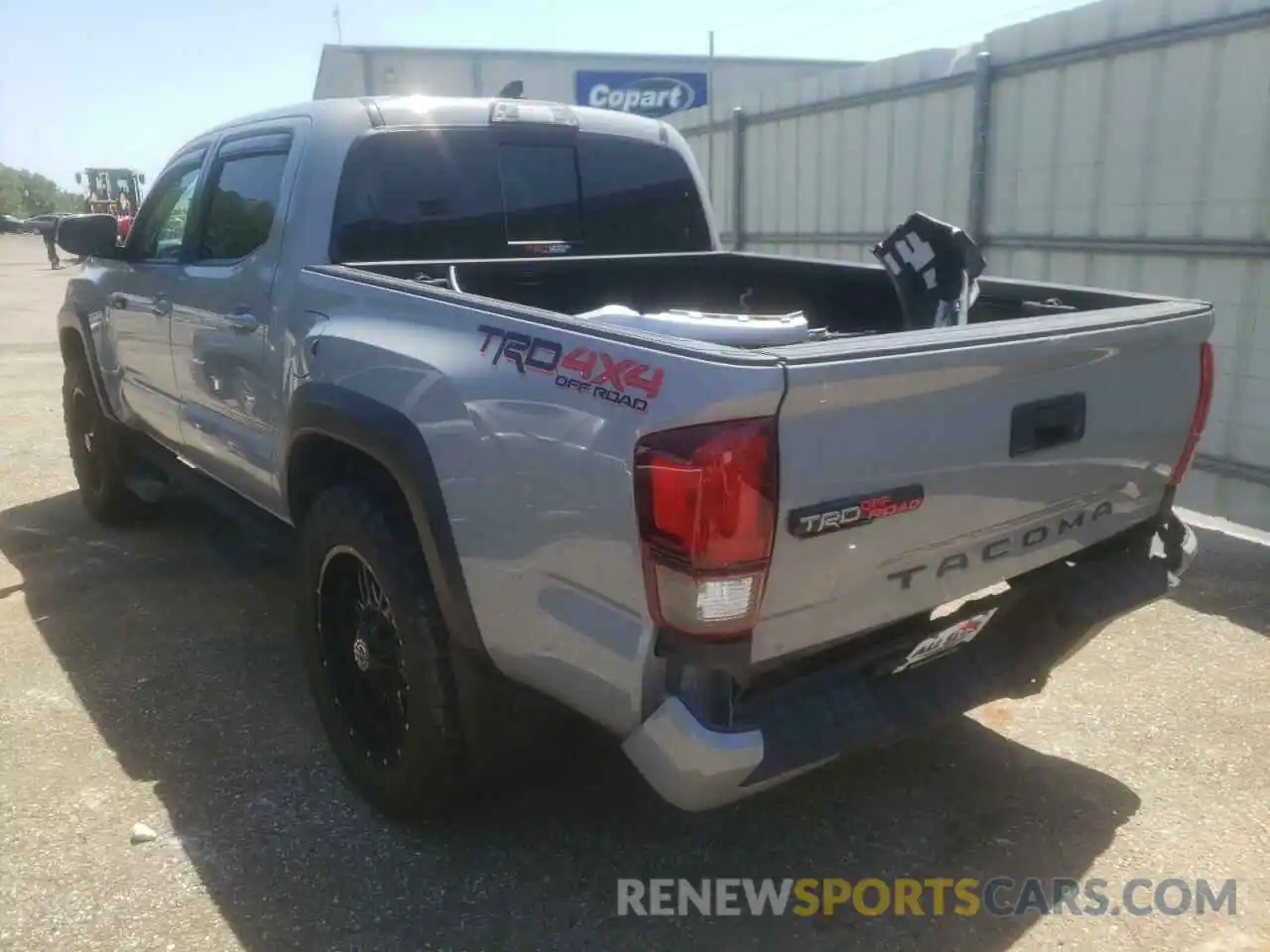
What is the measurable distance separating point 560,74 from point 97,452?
78.4 ft

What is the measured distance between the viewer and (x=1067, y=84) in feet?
20.5

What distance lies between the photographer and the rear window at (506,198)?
3.53 m

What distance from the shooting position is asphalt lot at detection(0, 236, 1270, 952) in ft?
8.48

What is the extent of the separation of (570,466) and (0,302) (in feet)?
73.2

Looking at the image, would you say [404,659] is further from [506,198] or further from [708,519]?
[506,198]

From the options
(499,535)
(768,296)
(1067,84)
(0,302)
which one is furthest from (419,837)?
(0,302)

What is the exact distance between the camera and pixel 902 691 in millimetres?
2443

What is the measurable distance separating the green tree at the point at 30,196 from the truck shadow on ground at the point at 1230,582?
319ft

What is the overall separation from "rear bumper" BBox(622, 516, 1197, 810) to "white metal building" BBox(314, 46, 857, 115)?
2089cm

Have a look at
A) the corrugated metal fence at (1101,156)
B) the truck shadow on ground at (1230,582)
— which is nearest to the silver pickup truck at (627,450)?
the truck shadow on ground at (1230,582)

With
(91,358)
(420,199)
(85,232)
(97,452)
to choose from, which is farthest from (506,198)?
(97,452)

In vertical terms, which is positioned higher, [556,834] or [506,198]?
[506,198]

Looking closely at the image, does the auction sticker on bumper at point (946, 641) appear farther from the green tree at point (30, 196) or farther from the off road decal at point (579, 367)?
the green tree at point (30, 196)

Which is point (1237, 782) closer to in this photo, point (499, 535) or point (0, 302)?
point (499, 535)
